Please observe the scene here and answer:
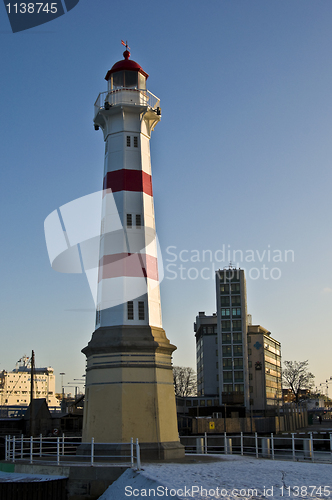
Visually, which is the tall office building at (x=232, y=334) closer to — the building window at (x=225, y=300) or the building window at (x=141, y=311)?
the building window at (x=225, y=300)

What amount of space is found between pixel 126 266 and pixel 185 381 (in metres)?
94.4

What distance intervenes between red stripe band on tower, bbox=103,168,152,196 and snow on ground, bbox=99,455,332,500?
43.0 feet

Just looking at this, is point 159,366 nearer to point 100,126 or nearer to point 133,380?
point 133,380

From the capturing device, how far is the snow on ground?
1480cm

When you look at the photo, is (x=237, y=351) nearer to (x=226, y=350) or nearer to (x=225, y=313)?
(x=226, y=350)

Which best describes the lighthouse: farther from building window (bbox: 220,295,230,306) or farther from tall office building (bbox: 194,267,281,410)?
building window (bbox: 220,295,230,306)

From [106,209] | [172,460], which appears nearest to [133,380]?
[172,460]

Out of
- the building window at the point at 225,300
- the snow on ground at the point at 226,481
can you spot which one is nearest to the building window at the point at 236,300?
the building window at the point at 225,300

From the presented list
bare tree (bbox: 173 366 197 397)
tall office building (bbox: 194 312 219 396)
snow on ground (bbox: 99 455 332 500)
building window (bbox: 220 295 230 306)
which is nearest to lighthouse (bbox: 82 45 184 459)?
snow on ground (bbox: 99 455 332 500)

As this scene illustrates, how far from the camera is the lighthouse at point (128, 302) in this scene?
22469 millimetres

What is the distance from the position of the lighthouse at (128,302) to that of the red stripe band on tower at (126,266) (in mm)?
49

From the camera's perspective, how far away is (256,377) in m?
75.8

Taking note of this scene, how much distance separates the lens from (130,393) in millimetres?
22641

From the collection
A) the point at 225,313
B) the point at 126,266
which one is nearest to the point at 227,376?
the point at 225,313
